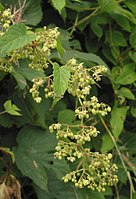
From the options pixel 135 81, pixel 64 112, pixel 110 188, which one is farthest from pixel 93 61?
pixel 110 188

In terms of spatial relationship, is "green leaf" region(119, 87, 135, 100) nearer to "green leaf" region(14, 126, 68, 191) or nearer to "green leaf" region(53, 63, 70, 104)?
"green leaf" region(14, 126, 68, 191)

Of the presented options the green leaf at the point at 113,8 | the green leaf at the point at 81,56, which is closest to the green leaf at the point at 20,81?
the green leaf at the point at 81,56

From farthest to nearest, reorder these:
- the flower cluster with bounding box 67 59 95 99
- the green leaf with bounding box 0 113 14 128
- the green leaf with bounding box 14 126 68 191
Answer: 1. the green leaf with bounding box 0 113 14 128
2. the green leaf with bounding box 14 126 68 191
3. the flower cluster with bounding box 67 59 95 99

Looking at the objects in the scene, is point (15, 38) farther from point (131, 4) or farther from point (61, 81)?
point (131, 4)

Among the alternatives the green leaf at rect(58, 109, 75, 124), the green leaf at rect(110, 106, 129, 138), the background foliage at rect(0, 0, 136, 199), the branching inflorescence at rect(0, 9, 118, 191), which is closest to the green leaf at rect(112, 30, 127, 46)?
the background foliage at rect(0, 0, 136, 199)

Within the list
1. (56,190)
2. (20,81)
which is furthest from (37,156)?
(20,81)

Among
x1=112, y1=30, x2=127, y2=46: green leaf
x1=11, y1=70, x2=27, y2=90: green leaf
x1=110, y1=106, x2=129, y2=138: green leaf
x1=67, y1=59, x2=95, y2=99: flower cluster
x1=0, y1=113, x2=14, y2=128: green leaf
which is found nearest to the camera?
x1=67, y1=59, x2=95, y2=99: flower cluster
